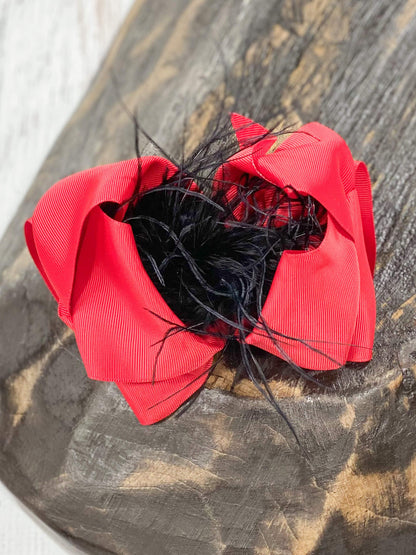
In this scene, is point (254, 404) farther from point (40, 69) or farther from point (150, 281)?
point (40, 69)

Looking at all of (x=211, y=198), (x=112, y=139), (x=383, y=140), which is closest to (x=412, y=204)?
(x=383, y=140)

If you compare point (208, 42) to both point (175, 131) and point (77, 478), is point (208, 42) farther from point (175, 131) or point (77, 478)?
point (77, 478)

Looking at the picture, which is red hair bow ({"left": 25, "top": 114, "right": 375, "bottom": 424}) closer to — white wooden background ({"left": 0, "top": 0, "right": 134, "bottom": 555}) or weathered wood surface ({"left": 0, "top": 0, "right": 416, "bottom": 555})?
weathered wood surface ({"left": 0, "top": 0, "right": 416, "bottom": 555})

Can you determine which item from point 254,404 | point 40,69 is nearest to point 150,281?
point 254,404

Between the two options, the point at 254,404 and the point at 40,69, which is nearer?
the point at 254,404

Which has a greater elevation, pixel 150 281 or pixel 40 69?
pixel 150 281

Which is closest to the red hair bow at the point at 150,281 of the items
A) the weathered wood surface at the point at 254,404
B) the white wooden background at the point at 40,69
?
the weathered wood surface at the point at 254,404
